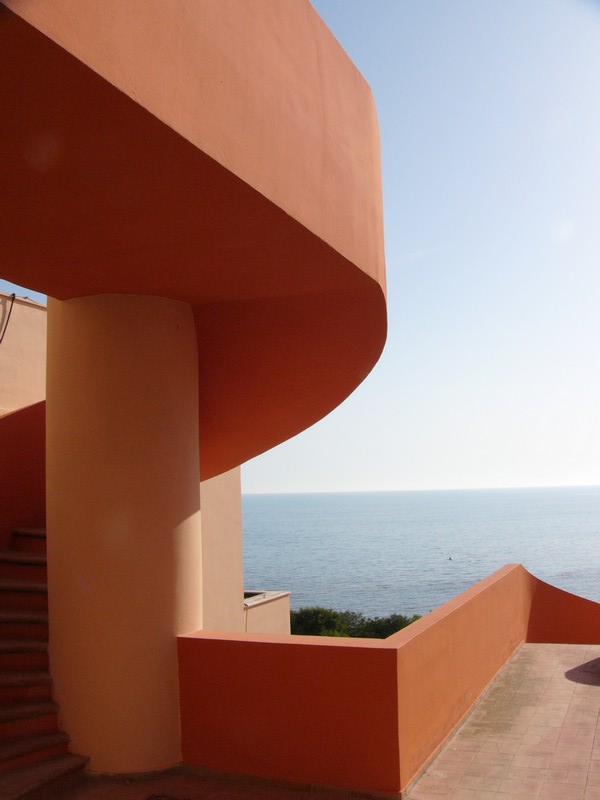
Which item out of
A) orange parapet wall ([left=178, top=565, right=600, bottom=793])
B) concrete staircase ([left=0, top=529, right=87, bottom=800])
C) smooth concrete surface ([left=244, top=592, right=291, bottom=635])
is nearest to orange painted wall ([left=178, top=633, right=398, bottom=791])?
orange parapet wall ([left=178, top=565, right=600, bottom=793])

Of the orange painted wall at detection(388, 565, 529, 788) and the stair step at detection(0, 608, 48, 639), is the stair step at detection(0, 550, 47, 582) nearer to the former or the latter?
the stair step at detection(0, 608, 48, 639)

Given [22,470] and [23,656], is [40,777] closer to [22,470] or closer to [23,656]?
[23,656]

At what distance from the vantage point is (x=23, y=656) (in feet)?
15.8

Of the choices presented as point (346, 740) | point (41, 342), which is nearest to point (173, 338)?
point (346, 740)

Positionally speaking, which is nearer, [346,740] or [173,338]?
[346,740]

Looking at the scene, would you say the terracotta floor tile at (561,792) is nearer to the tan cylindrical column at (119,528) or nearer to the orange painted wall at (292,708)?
the orange painted wall at (292,708)

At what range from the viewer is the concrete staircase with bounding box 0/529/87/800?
4113 millimetres

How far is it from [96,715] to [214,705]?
685 millimetres

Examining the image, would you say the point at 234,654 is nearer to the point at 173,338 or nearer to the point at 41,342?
the point at 173,338

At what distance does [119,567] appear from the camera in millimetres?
4500

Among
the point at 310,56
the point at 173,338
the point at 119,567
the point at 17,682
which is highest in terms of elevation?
the point at 310,56

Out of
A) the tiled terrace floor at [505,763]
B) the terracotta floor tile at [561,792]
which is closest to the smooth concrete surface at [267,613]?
the tiled terrace floor at [505,763]

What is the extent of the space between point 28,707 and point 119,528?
1159 mm

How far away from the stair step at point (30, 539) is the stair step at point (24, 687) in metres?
1.73
